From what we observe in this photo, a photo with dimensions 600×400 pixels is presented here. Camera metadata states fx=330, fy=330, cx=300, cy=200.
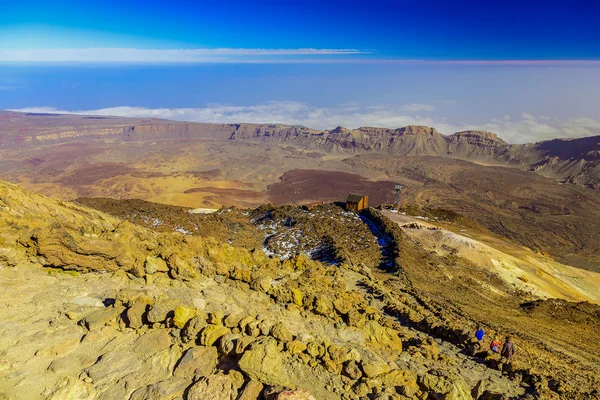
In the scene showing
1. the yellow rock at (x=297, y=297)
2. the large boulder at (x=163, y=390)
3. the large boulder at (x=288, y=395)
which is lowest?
the yellow rock at (x=297, y=297)

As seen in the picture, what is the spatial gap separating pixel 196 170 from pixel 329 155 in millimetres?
49758

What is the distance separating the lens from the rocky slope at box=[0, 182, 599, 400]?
6.04 meters

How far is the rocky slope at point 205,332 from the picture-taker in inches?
238

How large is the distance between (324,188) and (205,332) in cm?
7252

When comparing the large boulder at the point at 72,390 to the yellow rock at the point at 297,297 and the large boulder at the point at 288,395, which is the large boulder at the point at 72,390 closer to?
the large boulder at the point at 288,395

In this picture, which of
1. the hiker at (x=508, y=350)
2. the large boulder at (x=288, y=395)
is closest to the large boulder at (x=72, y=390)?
the large boulder at (x=288, y=395)

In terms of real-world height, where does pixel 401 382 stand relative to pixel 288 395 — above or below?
below

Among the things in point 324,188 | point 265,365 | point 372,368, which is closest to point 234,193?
point 324,188

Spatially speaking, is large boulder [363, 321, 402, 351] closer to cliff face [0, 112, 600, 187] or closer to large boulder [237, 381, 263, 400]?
large boulder [237, 381, 263, 400]

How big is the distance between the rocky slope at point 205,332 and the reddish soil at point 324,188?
2285 inches

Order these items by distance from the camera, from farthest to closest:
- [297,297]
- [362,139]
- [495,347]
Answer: [362,139]
[297,297]
[495,347]

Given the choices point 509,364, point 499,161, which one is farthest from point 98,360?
point 499,161

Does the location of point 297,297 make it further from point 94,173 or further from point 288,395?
point 94,173

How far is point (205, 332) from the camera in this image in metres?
6.79
